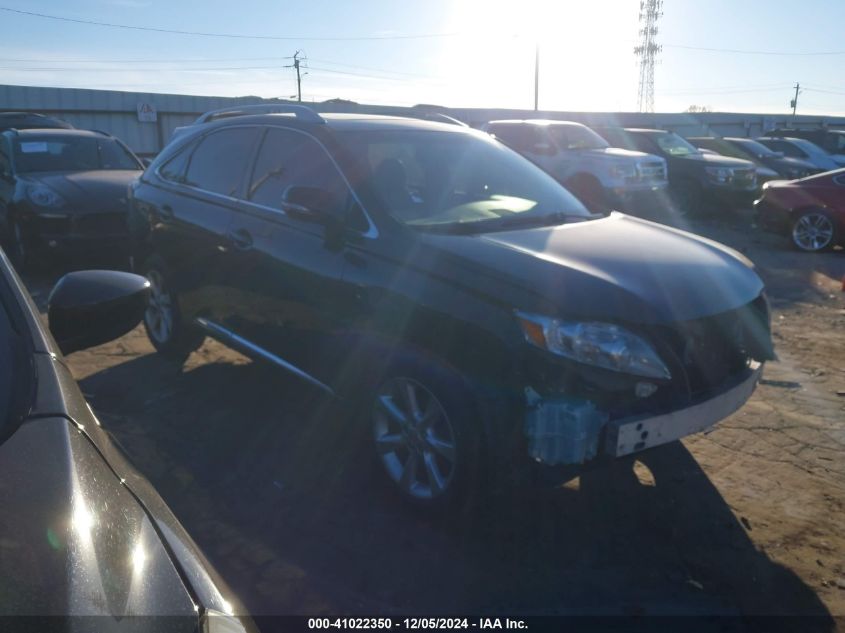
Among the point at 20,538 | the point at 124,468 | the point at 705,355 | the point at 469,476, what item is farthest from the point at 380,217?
the point at 20,538

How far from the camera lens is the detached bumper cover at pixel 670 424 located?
9.83ft

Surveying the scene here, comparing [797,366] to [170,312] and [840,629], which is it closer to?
[840,629]

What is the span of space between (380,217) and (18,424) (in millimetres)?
2284

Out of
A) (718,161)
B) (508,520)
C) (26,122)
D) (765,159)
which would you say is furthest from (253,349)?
(765,159)

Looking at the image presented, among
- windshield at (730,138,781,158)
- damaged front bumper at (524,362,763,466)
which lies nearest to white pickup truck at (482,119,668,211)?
windshield at (730,138,781,158)

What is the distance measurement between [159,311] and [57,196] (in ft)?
12.4

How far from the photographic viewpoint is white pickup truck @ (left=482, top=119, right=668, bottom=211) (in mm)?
13945

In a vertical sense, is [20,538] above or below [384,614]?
above

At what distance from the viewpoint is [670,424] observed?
10.3 feet

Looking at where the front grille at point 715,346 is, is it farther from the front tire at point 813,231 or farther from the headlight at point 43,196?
the front tire at point 813,231

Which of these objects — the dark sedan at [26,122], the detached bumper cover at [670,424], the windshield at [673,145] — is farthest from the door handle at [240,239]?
the windshield at [673,145]

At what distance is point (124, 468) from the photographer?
6.07 feet

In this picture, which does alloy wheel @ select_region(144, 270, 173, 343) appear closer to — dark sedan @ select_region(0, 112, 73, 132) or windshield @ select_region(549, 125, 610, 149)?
dark sedan @ select_region(0, 112, 73, 132)

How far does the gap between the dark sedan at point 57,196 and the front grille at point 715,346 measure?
23.2ft
